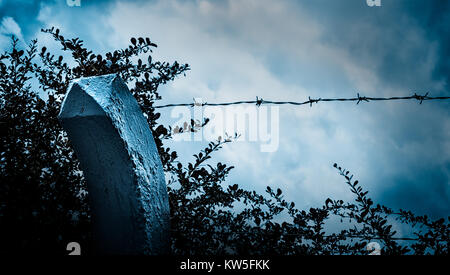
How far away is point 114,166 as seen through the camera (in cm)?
130

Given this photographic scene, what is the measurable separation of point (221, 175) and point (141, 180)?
90 cm

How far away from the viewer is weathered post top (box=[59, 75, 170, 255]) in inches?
49.9

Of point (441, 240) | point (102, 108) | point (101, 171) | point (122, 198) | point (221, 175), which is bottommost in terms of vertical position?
point (441, 240)

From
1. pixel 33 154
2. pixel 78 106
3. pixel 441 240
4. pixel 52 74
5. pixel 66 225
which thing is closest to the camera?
pixel 78 106

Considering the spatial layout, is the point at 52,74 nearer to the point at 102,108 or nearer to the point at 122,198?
the point at 102,108

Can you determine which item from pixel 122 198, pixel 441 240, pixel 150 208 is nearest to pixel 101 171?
pixel 122 198

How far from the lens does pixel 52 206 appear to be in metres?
1.81

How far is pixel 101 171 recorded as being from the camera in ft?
4.38

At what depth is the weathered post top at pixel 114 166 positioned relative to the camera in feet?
4.16
